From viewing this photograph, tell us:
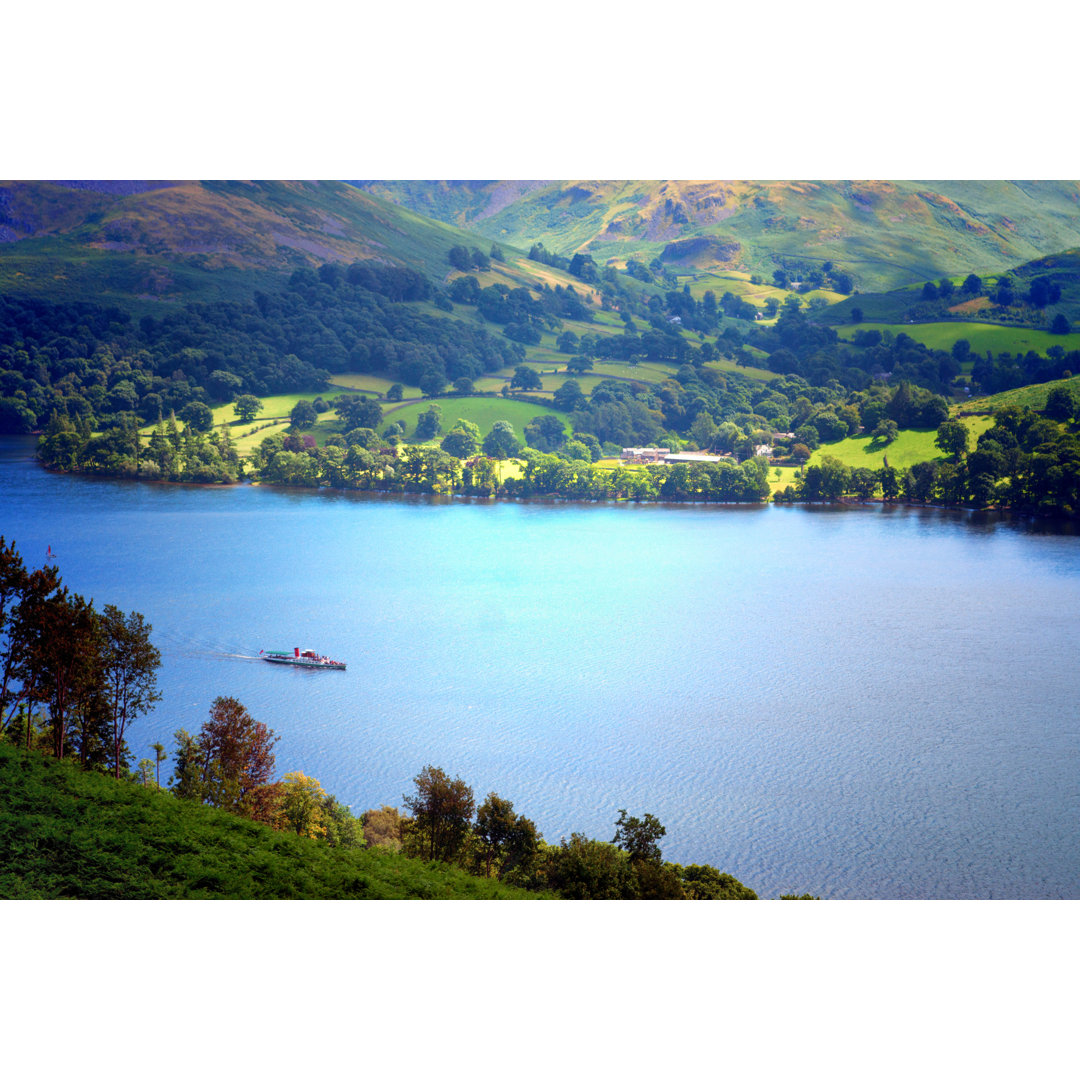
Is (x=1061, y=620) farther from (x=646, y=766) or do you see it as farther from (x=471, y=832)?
(x=471, y=832)

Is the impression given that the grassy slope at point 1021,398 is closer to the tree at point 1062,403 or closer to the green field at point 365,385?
the tree at point 1062,403

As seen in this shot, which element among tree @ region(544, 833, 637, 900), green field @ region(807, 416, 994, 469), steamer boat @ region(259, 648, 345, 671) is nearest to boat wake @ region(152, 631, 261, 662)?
steamer boat @ region(259, 648, 345, 671)

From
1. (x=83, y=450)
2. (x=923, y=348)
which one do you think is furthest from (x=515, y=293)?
(x=83, y=450)

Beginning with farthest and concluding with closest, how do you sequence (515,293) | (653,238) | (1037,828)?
(653,238)
(515,293)
(1037,828)

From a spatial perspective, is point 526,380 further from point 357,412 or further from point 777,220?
point 777,220

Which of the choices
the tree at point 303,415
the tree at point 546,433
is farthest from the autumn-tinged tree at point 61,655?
the tree at point 546,433

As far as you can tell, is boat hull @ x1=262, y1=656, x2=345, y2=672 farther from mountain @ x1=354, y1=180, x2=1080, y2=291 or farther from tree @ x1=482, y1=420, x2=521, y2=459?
mountain @ x1=354, y1=180, x2=1080, y2=291
